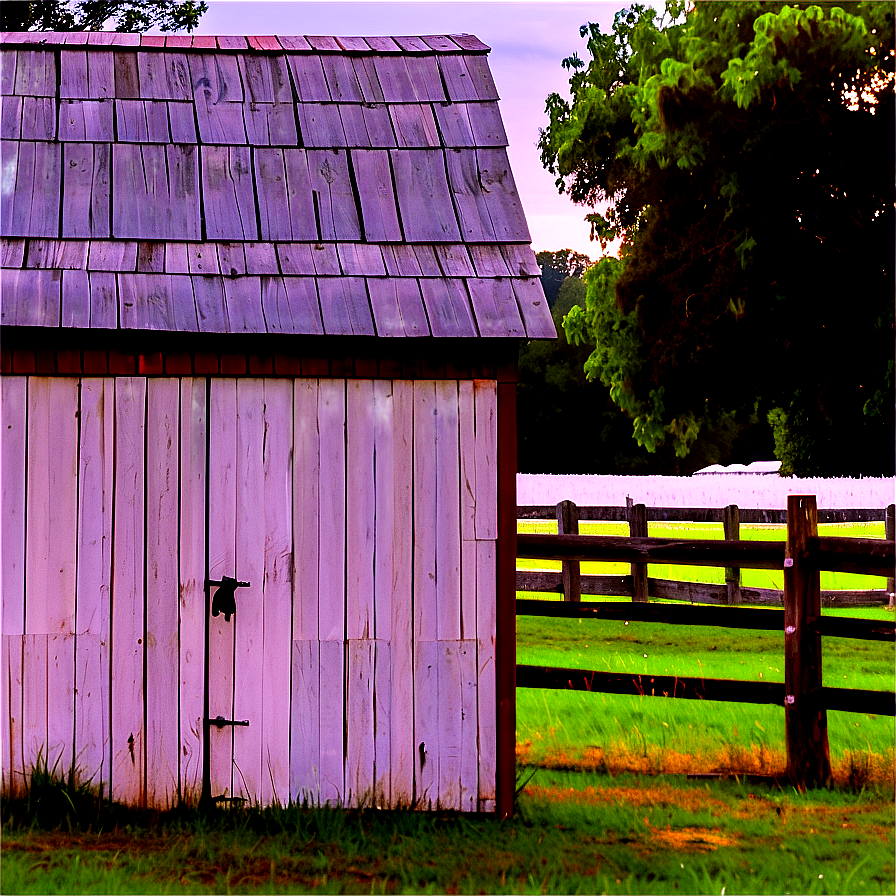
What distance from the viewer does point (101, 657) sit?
6.59 metres

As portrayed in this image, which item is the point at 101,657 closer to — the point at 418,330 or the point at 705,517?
the point at 418,330

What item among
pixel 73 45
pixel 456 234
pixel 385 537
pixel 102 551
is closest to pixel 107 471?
pixel 102 551

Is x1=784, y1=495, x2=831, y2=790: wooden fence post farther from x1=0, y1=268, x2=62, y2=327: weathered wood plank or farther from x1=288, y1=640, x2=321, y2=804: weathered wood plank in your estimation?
x1=0, y1=268, x2=62, y2=327: weathered wood plank

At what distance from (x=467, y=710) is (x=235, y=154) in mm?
3962

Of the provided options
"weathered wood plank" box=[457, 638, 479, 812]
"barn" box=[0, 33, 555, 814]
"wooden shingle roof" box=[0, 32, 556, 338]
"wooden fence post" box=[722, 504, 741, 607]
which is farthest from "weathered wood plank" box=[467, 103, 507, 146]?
"wooden fence post" box=[722, 504, 741, 607]

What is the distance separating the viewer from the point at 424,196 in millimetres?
7426

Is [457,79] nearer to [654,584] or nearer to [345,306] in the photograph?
[345,306]

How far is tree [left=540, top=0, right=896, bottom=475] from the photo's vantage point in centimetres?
2070

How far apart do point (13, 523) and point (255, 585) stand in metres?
1.46

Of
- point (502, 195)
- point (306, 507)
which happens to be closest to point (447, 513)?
point (306, 507)

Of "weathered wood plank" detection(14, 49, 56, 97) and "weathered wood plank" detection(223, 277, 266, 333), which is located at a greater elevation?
"weathered wood plank" detection(14, 49, 56, 97)

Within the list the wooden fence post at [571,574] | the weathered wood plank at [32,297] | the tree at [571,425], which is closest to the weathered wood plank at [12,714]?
the weathered wood plank at [32,297]

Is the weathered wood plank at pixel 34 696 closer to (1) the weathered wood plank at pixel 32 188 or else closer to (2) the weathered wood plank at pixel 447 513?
(2) the weathered wood plank at pixel 447 513

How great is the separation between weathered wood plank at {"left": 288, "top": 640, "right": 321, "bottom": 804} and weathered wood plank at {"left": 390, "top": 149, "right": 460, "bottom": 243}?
270 centimetres
